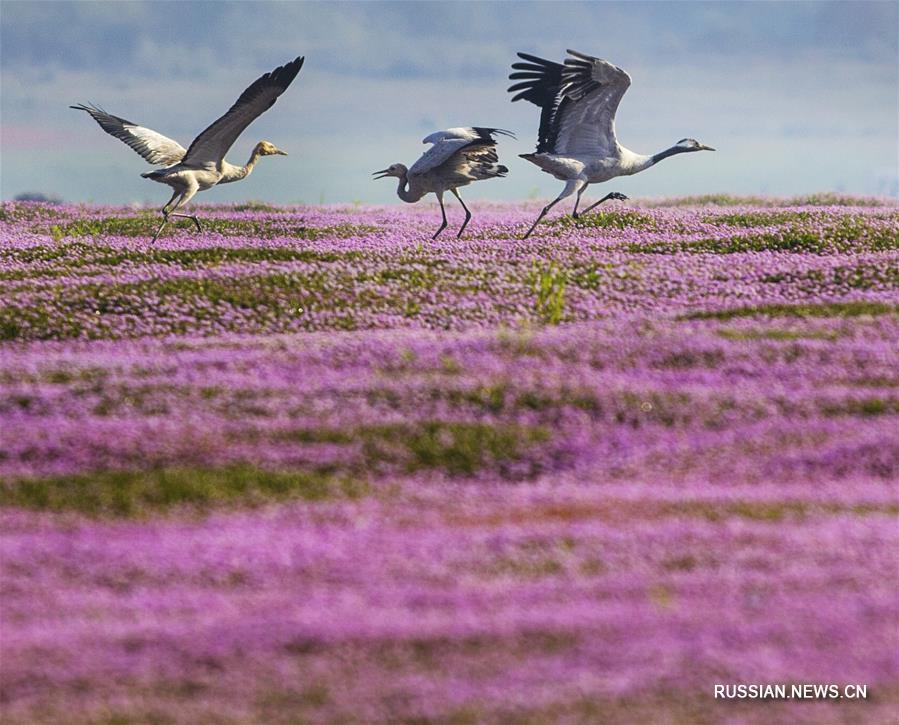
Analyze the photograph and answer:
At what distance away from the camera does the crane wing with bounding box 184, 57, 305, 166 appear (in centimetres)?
2083

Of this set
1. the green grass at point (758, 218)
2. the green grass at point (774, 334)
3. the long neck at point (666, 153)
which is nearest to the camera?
the green grass at point (774, 334)

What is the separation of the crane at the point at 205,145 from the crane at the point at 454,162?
2.86 m

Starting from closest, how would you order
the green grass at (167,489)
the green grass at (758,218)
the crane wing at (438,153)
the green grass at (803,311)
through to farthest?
the green grass at (167,489), the green grass at (803,311), the crane wing at (438,153), the green grass at (758,218)

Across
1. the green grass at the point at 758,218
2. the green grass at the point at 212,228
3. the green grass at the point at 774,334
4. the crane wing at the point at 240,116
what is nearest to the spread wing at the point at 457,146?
the crane wing at the point at 240,116

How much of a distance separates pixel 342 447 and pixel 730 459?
368 centimetres

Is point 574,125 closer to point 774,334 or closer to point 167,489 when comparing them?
point 774,334

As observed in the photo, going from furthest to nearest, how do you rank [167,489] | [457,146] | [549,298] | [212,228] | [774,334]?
[212,228]
[457,146]
[549,298]
[774,334]
[167,489]

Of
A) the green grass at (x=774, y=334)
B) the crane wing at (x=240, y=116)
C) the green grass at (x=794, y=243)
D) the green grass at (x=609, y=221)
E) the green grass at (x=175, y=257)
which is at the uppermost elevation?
the crane wing at (x=240, y=116)

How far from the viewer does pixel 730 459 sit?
453 inches

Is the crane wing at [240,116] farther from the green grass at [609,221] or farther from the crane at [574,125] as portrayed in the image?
the green grass at [609,221]

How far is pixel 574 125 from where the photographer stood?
22844mm

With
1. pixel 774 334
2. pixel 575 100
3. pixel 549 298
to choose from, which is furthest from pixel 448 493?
pixel 575 100

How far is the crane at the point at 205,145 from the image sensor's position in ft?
69.1

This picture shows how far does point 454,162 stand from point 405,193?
1692mm
